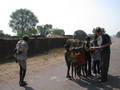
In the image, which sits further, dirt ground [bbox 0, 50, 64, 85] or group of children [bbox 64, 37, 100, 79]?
dirt ground [bbox 0, 50, 64, 85]

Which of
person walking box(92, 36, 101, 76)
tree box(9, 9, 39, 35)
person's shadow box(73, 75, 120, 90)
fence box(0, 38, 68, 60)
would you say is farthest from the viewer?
tree box(9, 9, 39, 35)

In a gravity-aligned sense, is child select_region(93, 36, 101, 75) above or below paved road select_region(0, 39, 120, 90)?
above

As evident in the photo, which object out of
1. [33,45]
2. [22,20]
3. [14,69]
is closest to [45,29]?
[22,20]

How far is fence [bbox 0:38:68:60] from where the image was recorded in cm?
1616

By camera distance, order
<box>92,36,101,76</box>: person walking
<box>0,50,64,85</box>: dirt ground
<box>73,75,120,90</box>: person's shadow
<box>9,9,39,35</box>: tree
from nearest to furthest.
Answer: <box>73,75,120,90</box>: person's shadow < <box>92,36,101,76</box>: person walking < <box>0,50,64,85</box>: dirt ground < <box>9,9,39,35</box>: tree

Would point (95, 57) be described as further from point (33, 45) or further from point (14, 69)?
point (33, 45)

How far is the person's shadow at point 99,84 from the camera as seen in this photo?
23.4 ft

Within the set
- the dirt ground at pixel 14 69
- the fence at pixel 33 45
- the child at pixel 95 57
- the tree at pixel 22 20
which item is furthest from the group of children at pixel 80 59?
the tree at pixel 22 20

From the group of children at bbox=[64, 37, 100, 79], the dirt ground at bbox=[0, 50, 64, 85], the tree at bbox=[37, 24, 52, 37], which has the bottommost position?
the dirt ground at bbox=[0, 50, 64, 85]

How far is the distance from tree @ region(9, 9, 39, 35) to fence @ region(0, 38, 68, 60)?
6873 cm

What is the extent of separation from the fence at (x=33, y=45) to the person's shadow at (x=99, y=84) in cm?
902

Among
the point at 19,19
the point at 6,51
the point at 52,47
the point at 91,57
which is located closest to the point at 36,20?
the point at 19,19

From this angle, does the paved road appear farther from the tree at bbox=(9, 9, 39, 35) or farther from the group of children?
the tree at bbox=(9, 9, 39, 35)

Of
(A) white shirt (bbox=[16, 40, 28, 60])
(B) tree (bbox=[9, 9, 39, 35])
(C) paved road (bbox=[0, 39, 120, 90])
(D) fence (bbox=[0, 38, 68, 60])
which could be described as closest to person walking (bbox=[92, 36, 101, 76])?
(C) paved road (bbox=[0, 39, 120, 90])
